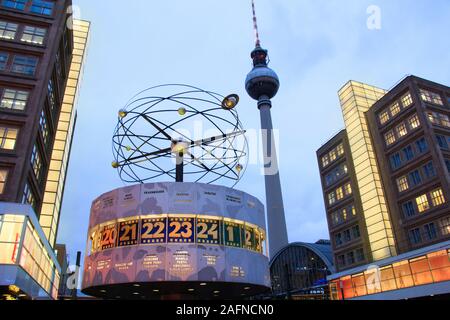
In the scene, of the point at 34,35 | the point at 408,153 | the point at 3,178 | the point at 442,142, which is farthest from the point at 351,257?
the point at 34,35

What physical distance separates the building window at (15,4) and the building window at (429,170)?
5446cm

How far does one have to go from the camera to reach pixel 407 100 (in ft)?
179

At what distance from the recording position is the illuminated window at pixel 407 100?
2125 inches

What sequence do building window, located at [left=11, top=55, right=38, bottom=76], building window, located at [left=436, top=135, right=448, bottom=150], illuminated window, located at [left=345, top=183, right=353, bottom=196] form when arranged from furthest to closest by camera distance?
illuminated window, located at [left=345, top=183, right=353, bottom=196] → building window, located at [left=436, top=135, right=448, bottom=150] → building window, located at [left=11, top=55, right=38, bottom=76]

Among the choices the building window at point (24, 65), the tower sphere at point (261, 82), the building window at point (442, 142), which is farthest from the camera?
the tower sphere at point (261, 82)

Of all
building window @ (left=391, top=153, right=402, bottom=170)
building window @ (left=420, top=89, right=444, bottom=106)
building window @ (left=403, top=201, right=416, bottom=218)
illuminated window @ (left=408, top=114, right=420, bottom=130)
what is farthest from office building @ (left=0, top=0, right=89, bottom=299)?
building window @ (left=420, top=89, right=444, bottom=106)

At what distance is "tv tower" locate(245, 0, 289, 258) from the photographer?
121 meters

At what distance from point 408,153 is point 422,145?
280 cm

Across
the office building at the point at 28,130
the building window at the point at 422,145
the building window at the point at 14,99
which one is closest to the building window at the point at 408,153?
the building window at the point at 422,145

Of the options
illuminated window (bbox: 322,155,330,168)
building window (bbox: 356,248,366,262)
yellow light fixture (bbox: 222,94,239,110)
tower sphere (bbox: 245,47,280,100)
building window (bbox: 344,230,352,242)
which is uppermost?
tower sphere (bbox: 245,47,280,100)

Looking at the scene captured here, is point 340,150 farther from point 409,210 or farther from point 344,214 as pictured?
point 409,210

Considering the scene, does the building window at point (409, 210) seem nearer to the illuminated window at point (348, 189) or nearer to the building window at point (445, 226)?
the building window at point (445, 226)

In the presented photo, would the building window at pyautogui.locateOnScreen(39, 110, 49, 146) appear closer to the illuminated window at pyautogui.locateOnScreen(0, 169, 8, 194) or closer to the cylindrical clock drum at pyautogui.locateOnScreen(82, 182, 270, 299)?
the illuminated window at pyautogui.locateOnScreen(0, 169, 8, 194)

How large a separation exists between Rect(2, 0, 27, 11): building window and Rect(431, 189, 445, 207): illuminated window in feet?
182
